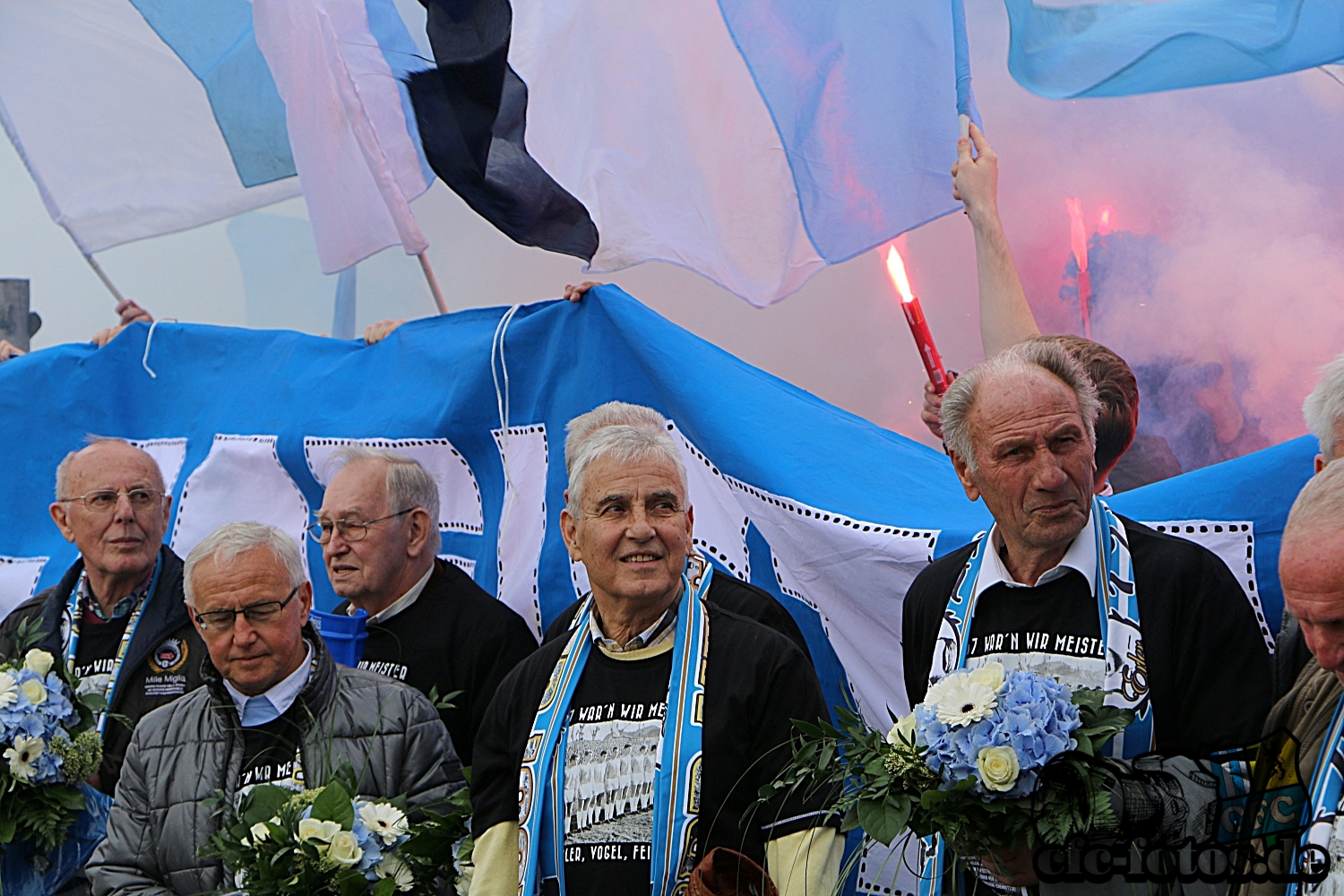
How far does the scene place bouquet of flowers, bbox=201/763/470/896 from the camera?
3.18 m

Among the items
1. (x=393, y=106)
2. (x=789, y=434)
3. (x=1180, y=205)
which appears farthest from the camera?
(x=1180, y=205)

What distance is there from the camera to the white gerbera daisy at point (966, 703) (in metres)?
Answer: 2.45

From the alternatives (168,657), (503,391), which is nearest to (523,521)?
(503,391)

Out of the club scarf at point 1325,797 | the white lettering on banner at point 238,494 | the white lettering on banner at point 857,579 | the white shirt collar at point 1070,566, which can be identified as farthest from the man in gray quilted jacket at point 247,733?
the club scarf at point 1325,797

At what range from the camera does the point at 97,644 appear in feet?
15.6

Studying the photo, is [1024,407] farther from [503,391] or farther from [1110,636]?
[503,391]

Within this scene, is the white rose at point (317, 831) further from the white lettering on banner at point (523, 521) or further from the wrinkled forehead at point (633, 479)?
the white lettering on banner at point (523, 521)

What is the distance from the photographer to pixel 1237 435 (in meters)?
5.20

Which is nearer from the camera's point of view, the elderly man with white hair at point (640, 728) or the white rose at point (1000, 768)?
the white rose at point (1000, 768)

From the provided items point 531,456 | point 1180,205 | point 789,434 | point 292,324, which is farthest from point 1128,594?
point 292,324

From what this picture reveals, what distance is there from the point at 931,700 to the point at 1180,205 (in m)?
3.61

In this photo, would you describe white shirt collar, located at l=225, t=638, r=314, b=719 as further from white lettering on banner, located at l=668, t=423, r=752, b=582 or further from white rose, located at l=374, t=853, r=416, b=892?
white lettering on banner, located at l=668, t=423, r=752, b=582

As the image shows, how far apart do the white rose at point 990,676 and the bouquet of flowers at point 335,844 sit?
1.45 meters

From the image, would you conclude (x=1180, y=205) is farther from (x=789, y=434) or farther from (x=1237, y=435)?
(x=789, y=434)
